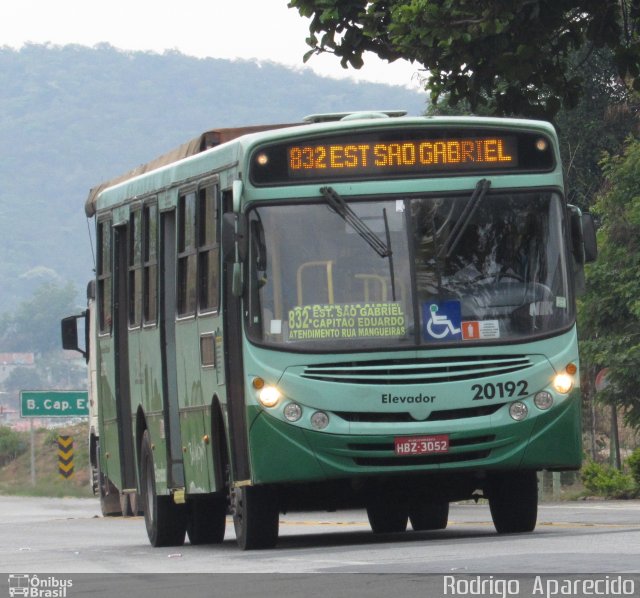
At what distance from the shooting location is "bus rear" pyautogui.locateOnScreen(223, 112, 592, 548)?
14.9m

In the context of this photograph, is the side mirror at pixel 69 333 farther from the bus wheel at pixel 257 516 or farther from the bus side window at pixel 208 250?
the bus wheel at pixel 257 516

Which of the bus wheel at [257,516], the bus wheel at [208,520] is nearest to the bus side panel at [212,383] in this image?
the bus wheel at [257,516]

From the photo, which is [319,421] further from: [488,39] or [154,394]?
[488,39]

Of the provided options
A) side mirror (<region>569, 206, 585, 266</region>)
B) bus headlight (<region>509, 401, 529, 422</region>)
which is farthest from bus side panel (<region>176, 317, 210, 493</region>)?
side mirror (<region>569, 206, 585, 266</region>)

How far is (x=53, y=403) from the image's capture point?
2203 inches

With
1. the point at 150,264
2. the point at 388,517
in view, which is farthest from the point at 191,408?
the point at 388,517

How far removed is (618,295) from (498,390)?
74.2 feet

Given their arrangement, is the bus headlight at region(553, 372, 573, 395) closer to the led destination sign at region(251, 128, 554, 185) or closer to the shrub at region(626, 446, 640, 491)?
the led destination sign at region(251, 128, 554, 185)

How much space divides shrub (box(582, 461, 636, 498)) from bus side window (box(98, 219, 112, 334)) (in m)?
10.3

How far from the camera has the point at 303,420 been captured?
14.9 m

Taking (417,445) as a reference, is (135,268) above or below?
above

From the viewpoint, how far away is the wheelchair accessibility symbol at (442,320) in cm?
1500

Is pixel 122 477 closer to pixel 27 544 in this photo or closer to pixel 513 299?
pixel 27 544

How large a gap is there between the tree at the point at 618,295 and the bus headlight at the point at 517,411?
20892 millimetres
